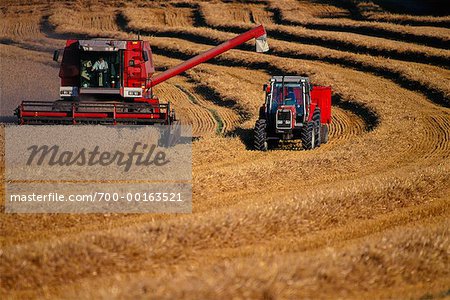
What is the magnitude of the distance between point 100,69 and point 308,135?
6531mm

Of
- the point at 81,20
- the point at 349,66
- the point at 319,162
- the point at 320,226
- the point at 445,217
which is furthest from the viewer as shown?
the point at 81,20

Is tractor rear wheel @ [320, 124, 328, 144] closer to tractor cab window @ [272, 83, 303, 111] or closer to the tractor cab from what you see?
the tractor cab

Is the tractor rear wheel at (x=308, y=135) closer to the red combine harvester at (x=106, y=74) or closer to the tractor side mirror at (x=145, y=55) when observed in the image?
the red combine harvester at (x=106, y=74)

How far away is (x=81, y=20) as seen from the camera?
55.1 m

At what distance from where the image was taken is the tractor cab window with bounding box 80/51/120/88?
2266 centimetres

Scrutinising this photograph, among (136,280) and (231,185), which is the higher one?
(136,280)

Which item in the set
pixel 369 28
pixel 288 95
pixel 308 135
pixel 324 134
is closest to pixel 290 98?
pixel 288 95

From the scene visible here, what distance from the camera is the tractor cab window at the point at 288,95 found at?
22.4 meters

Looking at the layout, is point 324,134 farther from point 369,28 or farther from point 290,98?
point 369,28

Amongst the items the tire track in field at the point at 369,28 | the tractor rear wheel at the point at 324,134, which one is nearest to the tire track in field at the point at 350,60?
the tire track in field at the point at 369,28

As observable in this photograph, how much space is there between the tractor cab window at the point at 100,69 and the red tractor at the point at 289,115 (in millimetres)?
4551

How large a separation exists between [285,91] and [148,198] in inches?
361

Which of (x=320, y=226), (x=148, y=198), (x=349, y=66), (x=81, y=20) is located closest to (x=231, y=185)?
(x=148, y=198)

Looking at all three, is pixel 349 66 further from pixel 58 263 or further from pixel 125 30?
pixel 58 263
